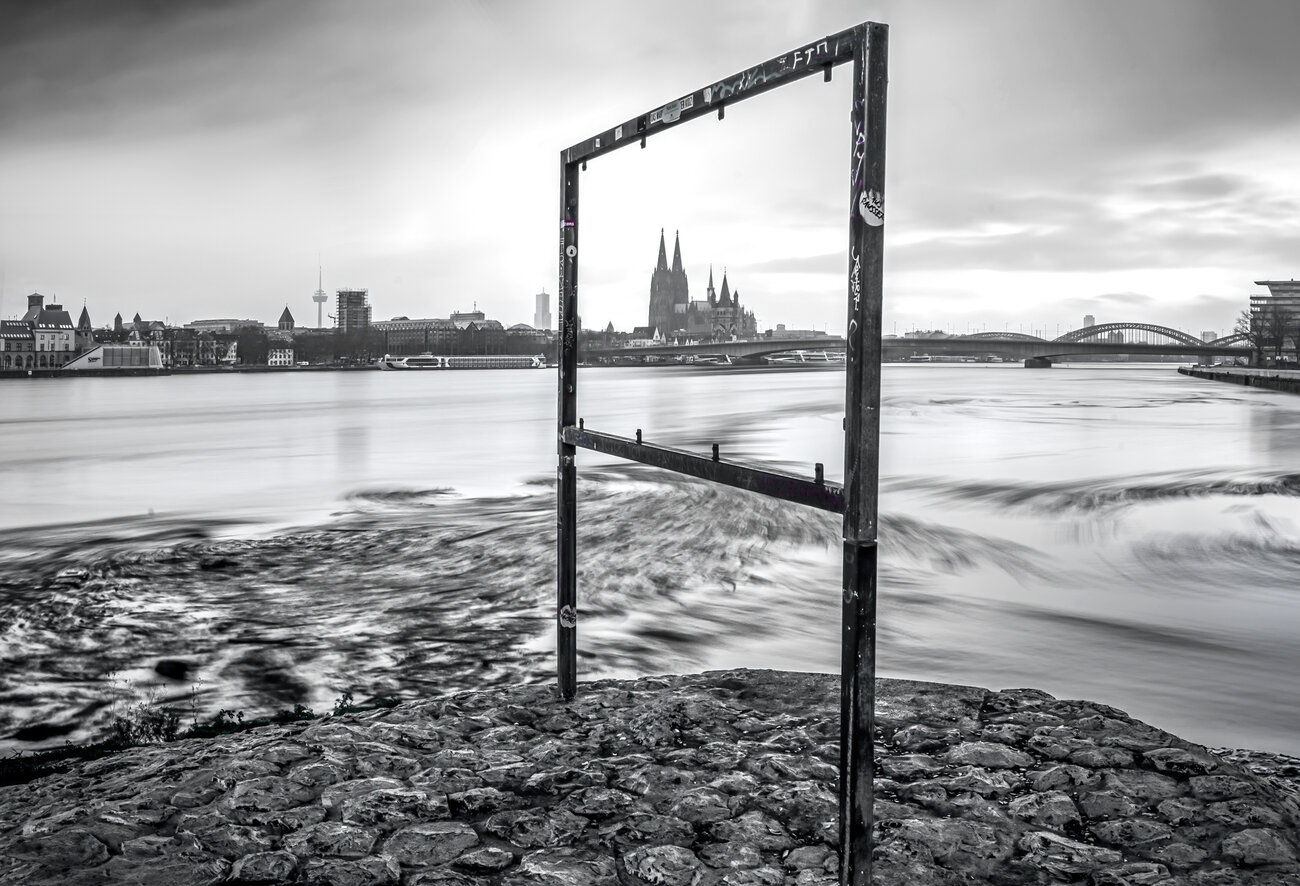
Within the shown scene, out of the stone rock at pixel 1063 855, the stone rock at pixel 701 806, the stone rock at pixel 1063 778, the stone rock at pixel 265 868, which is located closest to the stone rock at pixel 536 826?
the stone rock at pixel 701 806

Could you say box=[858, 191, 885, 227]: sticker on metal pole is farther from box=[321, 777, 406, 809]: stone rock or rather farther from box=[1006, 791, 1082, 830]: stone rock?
box=[321, 777, 406, 809]: stone rock

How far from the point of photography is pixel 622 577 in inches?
403

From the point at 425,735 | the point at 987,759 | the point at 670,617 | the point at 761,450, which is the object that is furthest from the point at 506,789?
the point at 761,450

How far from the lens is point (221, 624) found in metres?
8.04

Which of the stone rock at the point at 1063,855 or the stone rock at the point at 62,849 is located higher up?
the stone rock at the point at 62,849

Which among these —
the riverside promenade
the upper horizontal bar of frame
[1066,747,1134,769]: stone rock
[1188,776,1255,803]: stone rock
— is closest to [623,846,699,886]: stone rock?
[1066,747,1134,769]: stone rock

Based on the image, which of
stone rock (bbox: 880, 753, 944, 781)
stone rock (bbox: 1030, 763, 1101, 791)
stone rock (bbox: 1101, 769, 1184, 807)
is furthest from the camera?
stone rock (bbox: 880, 753, 944, 781)

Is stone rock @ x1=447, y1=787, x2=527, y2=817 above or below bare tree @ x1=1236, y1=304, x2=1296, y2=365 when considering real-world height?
below

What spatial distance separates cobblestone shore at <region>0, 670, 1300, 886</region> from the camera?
323 centimetres

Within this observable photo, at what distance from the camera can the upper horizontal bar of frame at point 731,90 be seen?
2684 millimetres

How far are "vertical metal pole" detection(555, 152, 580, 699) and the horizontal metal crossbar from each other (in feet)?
0.45

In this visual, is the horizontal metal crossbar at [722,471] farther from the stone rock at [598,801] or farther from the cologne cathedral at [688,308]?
the stone rock at [598,801]

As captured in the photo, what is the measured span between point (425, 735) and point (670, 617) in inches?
164

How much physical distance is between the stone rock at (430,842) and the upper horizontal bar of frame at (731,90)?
9.11 ft
